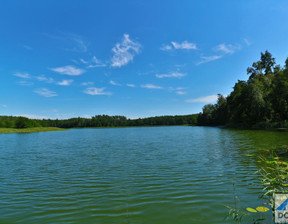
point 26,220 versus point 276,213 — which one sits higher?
point 276,213

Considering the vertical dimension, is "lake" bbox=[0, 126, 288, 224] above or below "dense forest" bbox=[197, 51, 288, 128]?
below

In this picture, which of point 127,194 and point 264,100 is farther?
point 264,100

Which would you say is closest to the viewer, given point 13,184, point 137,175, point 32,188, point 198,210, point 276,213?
point 276,213

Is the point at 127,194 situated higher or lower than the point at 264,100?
lower

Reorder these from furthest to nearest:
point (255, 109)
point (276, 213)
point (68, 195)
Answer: point (255, 109), point (68, 195), point (276, 213)

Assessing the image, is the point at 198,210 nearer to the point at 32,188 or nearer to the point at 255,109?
the point at 32,188

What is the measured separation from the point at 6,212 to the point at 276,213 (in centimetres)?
990

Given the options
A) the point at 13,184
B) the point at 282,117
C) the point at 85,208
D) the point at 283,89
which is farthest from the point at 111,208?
the point at 282,117

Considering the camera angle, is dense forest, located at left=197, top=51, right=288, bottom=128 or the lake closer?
the lake

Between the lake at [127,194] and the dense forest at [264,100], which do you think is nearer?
the lake at [127,194]

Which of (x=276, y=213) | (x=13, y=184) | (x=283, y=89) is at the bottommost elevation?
(x=13, y=184)

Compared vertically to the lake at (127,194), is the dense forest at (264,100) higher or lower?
higher

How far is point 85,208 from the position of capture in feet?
25.7

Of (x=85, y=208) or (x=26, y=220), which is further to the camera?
(x=85, y=208)
